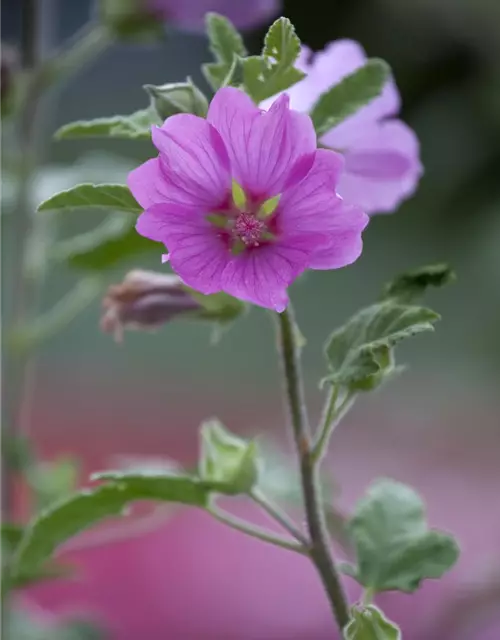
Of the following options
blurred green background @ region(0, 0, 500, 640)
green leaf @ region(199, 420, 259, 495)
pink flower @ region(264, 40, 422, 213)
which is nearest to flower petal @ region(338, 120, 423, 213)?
pink flower @ region(264, 40, 422, 213)

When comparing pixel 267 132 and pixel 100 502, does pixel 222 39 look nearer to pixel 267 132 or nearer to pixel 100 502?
pixel 267 132

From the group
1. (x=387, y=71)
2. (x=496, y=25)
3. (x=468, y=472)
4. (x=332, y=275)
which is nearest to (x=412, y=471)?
(x=468, y=472)

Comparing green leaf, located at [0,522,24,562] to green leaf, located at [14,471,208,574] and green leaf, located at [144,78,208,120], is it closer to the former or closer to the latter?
green leaf, located at [14,471,208,574]

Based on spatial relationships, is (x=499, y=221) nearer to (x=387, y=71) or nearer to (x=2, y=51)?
(x=2, y=51)

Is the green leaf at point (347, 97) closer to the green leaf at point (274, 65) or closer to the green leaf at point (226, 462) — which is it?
the green leaf at point (274, 65)

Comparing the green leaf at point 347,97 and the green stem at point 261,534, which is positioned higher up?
the green leaf at point 347,97

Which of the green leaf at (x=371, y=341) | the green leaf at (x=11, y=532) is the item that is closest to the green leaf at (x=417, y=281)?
the green leaf at (x=371, y=341)
